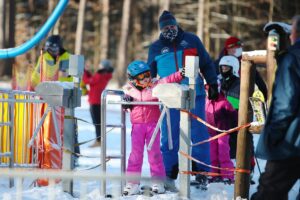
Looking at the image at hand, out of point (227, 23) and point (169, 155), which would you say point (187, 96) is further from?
point (227, 23)

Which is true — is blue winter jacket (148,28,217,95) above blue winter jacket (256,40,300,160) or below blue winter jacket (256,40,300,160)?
above

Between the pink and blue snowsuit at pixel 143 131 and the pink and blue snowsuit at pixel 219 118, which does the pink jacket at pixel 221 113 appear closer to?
the pink and blue snowsuit at pixel 219 118

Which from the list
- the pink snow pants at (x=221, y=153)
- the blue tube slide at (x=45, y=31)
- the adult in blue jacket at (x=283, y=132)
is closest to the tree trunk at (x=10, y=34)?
the blue tube slide at (x=45, y=31)

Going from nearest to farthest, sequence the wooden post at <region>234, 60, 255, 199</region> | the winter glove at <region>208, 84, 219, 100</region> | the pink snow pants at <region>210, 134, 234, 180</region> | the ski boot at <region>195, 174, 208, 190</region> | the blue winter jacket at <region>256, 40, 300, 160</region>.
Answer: the blue winter jacket at <region>256, 40, 300, 160</region> → the wooden post at <region>234, 60, 255, 199</region> → the ski boot at <region>195, 174, 208, 190</region> → the winter glove at <region>208, 84, 219, 100</region> → the pink snow pants at <region>210, 134, 234, 180</region>

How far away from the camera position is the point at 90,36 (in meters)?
55.8

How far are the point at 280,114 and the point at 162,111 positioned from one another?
2.26m

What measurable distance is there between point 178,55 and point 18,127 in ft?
7.20

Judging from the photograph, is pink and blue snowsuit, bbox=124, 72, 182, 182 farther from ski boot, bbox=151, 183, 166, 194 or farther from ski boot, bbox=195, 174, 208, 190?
ski boot, bbox=195, 174, 208, 190

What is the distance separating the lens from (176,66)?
26.9 ft

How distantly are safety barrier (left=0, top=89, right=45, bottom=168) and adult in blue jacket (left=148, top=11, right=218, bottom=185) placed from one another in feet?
4.86

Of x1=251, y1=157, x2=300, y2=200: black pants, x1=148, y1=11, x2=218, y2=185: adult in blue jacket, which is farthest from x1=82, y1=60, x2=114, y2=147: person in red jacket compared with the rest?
x1=251, y1=157, x2=300, y2=200: black pants

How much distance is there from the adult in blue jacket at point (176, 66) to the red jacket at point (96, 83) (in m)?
6.11

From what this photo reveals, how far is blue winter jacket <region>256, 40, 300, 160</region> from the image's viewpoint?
5320 mm

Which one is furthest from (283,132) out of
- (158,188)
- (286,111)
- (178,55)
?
(178,55)
